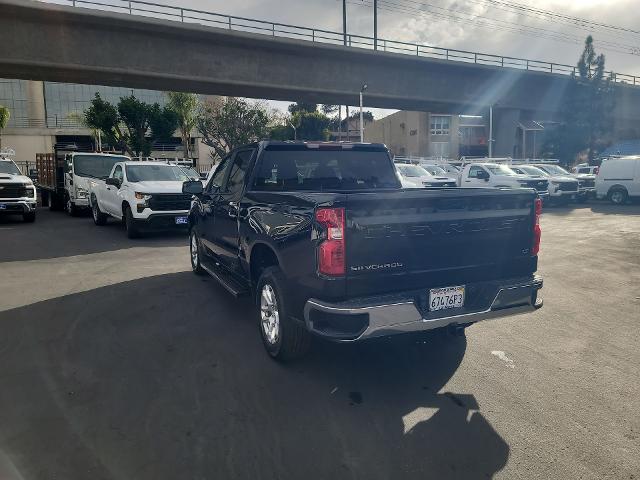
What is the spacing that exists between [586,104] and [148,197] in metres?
40.0

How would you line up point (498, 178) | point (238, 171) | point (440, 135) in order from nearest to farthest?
point (238, 171) → point (498, 178) → point (440, 135)

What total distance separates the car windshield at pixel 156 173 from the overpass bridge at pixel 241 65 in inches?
602

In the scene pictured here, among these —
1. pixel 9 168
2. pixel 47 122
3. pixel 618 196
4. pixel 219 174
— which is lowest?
pixel 618 196

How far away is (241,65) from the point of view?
2895 cm

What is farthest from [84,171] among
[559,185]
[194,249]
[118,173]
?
[559,185]

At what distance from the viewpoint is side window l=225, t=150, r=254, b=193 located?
5.46 metres

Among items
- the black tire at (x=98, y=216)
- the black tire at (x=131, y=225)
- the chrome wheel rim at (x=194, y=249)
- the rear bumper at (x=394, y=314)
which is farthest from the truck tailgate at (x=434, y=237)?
the black tire at (x=98, y=216)

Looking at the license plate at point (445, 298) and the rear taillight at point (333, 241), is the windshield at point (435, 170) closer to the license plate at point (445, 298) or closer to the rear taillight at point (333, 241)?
the license plate at point (445, 298)

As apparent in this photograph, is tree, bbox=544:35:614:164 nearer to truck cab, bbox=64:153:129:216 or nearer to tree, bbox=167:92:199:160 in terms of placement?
tree, bbox=167:92:199:160

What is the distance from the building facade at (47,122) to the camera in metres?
63.0

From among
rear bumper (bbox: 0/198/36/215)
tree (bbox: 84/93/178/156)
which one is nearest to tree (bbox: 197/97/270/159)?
tree (bbox: 84/93/178/156)

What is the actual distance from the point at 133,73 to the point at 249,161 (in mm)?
23747

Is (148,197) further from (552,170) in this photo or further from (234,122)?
(234,122)

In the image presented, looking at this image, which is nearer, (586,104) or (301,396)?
(301,396)
